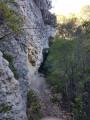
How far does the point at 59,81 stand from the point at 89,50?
15.5 ft

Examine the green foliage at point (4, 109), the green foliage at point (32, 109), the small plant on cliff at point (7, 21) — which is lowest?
the green foliage at point (32, 109)

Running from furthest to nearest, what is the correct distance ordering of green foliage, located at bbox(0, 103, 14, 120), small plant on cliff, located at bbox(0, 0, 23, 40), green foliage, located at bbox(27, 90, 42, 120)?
green foliage, located at bbox(27, 90, 42, 120) → small plant on cliff, located at bbox(0, 0, 23, 40) → green foliage, located at bbox(0, 103, 14, 120)

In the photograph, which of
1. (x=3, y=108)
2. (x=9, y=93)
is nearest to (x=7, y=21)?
(x=9, y=93)

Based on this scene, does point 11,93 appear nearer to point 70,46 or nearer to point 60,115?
point 60,115

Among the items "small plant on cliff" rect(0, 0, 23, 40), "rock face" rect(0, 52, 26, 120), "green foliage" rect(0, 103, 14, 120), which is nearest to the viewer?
"green foliage" rect(0, 103, 14, 120)

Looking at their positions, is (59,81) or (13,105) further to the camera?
(59,81)

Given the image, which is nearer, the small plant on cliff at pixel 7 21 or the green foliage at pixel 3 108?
the green foliage at pixel 3 108

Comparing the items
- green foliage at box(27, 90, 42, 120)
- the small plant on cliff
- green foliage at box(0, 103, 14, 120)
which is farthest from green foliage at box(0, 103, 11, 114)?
green foliage at box(27, 90, 42, 120)

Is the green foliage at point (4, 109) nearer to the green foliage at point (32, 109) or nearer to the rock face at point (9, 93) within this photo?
the rock face at point (9, 93)

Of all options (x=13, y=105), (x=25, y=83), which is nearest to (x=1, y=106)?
(x=13, y=105)

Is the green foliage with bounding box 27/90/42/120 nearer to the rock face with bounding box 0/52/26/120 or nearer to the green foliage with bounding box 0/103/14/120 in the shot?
the rock face with bounding box 0/52/26/120

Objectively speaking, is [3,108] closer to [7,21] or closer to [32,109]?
[32,109]

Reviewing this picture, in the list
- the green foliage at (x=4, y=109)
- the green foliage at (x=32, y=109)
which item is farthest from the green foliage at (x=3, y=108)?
the green foliage at (x=32, y=109)

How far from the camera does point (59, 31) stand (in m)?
23.0
